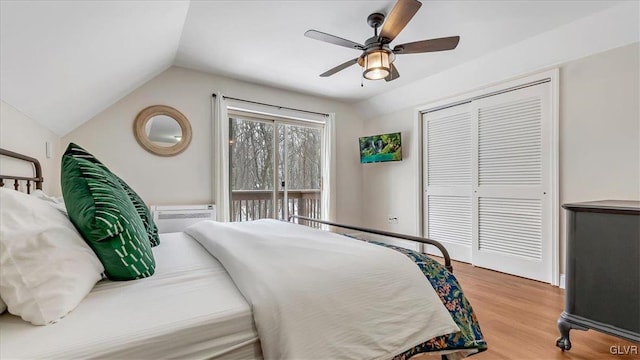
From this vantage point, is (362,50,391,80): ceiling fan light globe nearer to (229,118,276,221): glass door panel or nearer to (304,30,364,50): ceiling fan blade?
(304,30,364,50): ceiling fan blade

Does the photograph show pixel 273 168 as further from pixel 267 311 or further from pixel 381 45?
pixel 267 311

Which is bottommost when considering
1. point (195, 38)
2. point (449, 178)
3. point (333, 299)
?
point (333, 299)

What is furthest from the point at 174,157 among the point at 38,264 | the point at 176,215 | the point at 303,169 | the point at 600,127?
the point at 600,127

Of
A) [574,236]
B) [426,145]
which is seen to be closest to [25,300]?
[574,236]

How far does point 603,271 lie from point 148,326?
2323 millimetres

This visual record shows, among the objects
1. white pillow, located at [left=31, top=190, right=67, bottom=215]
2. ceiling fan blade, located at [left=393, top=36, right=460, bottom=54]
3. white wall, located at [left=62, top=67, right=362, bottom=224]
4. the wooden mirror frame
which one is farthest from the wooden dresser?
the wooden mirror frame

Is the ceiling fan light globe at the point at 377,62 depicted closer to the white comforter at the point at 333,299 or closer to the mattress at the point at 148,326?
the white comforter at the point at 333,299

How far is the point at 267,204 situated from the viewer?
421 cm

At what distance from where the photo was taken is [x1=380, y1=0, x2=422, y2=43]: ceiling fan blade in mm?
1762

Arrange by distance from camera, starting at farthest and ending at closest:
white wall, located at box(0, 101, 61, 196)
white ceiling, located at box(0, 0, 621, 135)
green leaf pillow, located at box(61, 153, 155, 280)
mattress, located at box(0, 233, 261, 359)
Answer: white wall, located at box(0, 101, 61, 196)
white ceiling, located at box(0, 0, 621, 135)
green leaf pillow, located at box(61, 153, 155, 280)
mattress, located at box(0, 233, 261, 359)

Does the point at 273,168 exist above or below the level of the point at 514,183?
above

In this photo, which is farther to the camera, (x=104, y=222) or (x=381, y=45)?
(x=381, y=45)

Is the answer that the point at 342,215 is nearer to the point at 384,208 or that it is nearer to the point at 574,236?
the point at 384,208

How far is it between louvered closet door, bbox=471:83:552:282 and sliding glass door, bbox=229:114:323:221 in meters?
2.35
